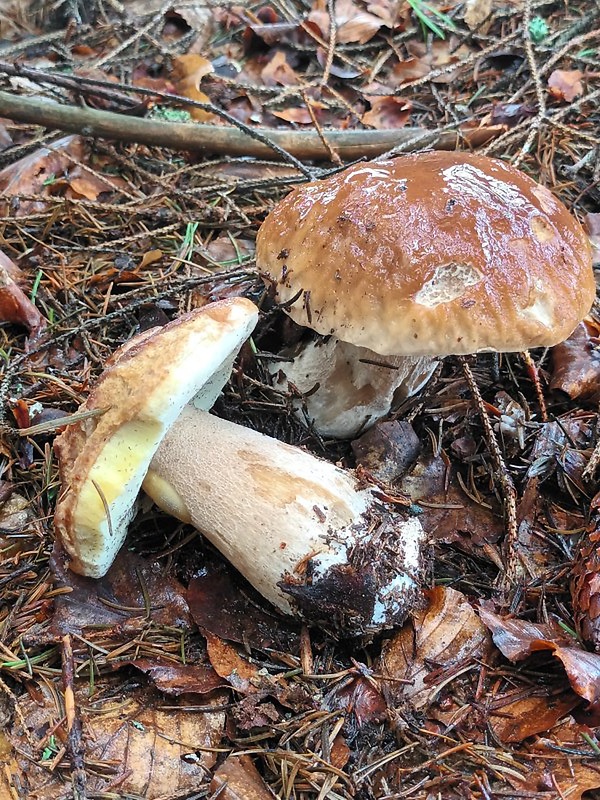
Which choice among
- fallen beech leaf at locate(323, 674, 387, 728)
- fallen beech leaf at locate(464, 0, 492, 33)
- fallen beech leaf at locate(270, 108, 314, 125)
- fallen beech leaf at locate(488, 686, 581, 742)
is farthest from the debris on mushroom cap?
fallen beech leaf at locate(464, 0, 492, 33)

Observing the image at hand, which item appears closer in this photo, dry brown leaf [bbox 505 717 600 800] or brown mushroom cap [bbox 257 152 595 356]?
dry brown leaf [bbox 505 717 600 800]

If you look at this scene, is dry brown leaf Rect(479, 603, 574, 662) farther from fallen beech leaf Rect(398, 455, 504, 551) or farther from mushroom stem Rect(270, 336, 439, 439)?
mushroom stem Rect(270, 336, 439, 439)

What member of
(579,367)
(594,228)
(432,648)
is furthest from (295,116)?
(432,648)

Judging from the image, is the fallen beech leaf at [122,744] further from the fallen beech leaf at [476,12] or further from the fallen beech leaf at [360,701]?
the fallen beech leaf at [476,12]

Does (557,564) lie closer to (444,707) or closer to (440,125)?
(444,707)

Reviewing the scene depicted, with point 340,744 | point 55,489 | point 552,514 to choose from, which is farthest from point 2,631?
point 552,514

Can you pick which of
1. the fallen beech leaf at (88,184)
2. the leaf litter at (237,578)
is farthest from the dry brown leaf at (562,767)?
the fallen beech leaf at (88,184)

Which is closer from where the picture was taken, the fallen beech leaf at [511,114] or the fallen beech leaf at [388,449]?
the fallen beech leaf at [388,449]
